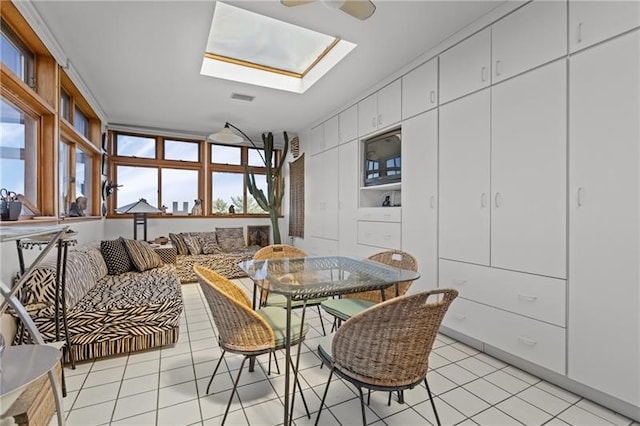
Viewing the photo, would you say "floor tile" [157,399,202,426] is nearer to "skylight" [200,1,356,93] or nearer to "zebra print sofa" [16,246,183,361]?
"zebra print sofa" [16,246,183,361]

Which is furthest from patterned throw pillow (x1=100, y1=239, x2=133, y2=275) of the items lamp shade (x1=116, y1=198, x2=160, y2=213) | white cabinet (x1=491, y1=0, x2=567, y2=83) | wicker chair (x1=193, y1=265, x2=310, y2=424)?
white cabinet (x1=491, y1=0, x2=567, y2=83)

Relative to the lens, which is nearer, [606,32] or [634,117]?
[634,117]

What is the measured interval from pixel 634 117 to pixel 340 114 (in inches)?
127

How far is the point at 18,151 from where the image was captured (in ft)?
7.58

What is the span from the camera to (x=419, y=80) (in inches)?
118

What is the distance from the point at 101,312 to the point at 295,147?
14.0 ft

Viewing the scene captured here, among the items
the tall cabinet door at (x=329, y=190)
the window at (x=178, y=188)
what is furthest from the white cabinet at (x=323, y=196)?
the window at (x=178, y=188)

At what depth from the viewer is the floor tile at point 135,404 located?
1677 mm

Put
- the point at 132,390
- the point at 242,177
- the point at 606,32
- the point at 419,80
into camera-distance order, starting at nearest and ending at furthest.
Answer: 1. the point at 606,32
2. the point at 132,390
3. the point at 419,80
4. the point at 242,177

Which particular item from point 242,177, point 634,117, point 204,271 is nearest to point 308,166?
point 242,177

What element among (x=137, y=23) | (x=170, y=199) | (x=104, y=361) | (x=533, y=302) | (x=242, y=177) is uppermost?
(x=137, y=23)

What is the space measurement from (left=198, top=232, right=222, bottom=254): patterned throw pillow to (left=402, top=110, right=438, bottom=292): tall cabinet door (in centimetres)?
350

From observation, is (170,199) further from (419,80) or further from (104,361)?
(419,80)

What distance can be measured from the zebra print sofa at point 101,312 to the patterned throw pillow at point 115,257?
0.63m
